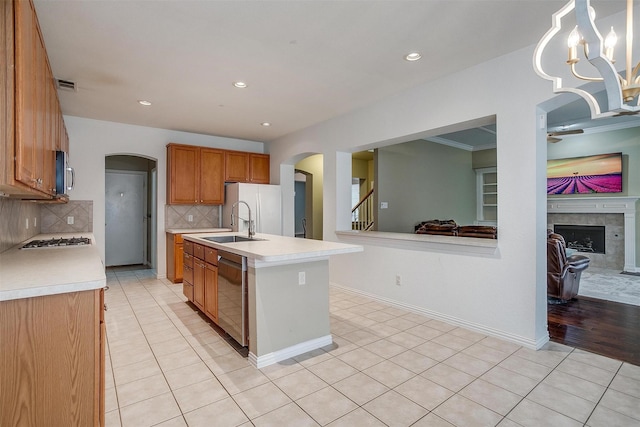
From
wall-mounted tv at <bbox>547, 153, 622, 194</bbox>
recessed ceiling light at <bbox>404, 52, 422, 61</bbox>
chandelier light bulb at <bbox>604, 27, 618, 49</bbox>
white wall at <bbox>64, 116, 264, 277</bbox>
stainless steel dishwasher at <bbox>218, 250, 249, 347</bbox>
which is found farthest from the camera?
wall-mounted tv at <bbox>547, 153, 622, 194</bbox>

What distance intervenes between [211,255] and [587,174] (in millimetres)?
7194

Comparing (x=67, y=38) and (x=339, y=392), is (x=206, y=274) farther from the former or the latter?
(x=67, y=38)

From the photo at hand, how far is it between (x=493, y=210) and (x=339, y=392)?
24.9 feet

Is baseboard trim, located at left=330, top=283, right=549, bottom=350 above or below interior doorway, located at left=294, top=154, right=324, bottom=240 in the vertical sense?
below

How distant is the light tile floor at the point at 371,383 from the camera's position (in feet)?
6.15

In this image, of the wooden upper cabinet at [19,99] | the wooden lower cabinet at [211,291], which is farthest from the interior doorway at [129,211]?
the wooden upper cabinet at [19,99]

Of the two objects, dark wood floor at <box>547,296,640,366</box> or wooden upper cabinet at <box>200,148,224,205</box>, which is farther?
wooden upper cabinet at <box>200,148,224,205</box>

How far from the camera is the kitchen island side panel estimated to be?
249 centimetres

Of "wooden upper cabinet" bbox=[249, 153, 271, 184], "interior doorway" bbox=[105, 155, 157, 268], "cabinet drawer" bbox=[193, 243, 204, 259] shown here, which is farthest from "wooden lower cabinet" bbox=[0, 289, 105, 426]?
"interior doorway" bbox=[105, 155, 157, 268]

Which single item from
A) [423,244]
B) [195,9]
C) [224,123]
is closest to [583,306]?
[423,244]

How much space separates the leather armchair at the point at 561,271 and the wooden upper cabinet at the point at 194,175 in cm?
506

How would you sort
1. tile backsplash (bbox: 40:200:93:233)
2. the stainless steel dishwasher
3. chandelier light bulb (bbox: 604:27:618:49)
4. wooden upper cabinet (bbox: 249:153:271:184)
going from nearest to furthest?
chandelier light bulb (bbox: 604:27:618:49) < the stainless steel dishwasher < tile backsplash (bbox: 40:200:93:233) < wooden upper cabinet (bbox: 249:153:271:184)

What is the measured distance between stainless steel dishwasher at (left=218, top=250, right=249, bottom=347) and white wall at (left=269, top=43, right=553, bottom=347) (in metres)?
2.04

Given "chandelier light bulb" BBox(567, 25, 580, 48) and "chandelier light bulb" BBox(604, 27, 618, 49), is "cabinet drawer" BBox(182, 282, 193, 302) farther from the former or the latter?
"chandelier light bulb" BBox(604, 27, 618, 49)
